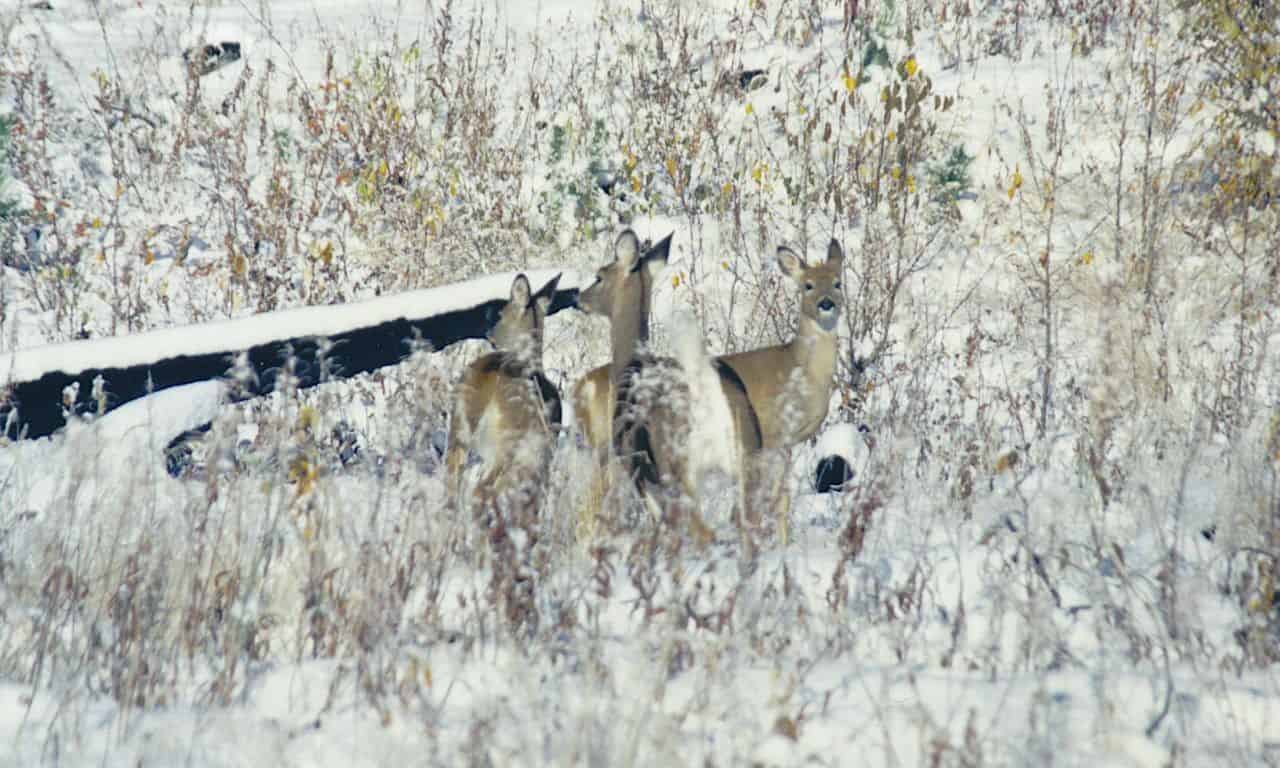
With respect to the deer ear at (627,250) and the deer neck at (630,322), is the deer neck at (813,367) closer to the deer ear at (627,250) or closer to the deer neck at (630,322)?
the deer neck at (630,322)

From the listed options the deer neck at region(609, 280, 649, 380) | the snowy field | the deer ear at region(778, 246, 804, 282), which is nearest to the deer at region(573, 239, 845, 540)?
the deer ear at region(778, 246, 804, 282)

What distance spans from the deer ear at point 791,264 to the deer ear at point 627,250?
0.57m

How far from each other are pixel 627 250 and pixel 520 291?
503mm

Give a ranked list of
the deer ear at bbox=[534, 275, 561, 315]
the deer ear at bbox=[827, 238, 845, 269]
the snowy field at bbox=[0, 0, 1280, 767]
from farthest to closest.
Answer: the deer ear at bbox=[534, 275, 561, 315]
the deer ear at bbox=[827, 238, 845, 269]
the snowy field at bbox=[0, 0, 1280, 767]

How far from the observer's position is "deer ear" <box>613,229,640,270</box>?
202 inches

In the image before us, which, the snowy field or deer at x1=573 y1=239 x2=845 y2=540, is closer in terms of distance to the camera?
the snowy field

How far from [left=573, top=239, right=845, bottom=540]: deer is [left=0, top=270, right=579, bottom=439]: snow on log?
0.74m

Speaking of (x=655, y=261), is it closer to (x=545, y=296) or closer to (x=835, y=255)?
(x=545, y=296)

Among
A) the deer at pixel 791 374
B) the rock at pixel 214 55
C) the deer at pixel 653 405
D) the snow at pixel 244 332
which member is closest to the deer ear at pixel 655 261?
the deer at pixel 653 405

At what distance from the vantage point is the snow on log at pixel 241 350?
5137mm

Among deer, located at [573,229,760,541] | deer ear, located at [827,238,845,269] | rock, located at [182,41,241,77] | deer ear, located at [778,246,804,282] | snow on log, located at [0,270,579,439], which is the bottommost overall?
deer, located at [573,229,760,541]

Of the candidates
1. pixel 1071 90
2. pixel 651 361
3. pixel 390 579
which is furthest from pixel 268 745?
pixel 1071 90

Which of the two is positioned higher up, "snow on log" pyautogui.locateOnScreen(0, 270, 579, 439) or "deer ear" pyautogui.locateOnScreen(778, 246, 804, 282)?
"deer ear" pyautogui.locateOnScreen(778, 246, 804, 282)

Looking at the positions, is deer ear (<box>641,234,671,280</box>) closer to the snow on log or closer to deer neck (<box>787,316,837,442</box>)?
deer neck (<box>787,316,837,442</box>)
